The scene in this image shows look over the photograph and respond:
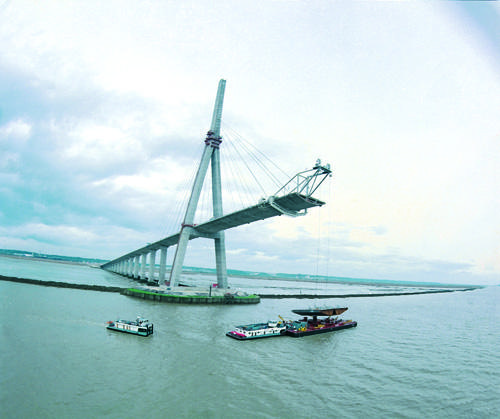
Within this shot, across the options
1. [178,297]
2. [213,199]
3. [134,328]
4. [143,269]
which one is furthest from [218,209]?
[143,269]

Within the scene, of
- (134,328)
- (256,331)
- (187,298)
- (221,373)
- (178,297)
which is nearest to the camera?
(221,373)

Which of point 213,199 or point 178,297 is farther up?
point 213,199

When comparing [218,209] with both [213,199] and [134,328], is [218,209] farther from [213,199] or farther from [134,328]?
[134,328]

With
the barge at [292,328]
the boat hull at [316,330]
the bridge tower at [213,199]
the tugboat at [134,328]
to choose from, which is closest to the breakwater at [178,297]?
the bridge tower at [213,199]

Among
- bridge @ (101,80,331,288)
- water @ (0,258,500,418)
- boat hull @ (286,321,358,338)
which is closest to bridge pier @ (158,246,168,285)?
bridge @ (101,80,331,288)

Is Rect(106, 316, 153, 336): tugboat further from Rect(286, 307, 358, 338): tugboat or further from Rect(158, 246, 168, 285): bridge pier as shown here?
Rect(158, 246, 168, 285): bridge pier

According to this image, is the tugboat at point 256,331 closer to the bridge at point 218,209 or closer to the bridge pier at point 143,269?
the bridge at point 218,209

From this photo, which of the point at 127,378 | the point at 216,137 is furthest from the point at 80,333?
the point at 216,137
